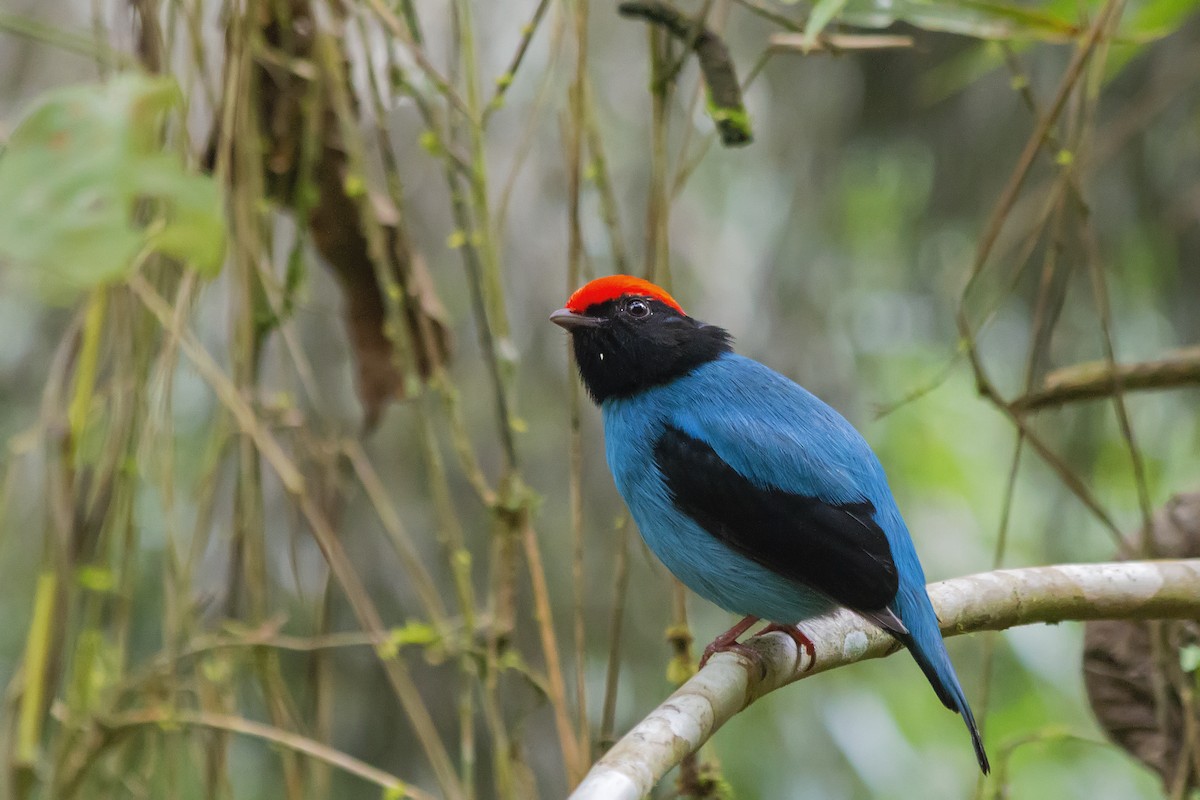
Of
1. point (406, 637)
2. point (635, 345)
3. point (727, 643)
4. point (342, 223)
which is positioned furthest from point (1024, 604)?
point (342, 223)

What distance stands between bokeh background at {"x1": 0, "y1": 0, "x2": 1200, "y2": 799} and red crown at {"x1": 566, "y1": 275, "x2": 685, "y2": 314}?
6 cm

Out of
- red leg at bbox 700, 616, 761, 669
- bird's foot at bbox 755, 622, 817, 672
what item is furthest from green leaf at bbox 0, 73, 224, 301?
bird's foot at bbox 755, 622, 817, 672

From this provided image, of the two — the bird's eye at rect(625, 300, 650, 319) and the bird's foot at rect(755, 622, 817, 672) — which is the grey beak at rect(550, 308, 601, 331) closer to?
the bird's eye at rect(625, 300, 650, 319)

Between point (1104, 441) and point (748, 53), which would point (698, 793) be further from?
point (748, 53)

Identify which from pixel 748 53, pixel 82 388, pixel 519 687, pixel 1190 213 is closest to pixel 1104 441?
pixel 1190 213

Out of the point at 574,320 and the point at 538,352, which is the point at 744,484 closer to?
the point at 574,320

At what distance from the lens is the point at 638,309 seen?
Answer: 339 cm

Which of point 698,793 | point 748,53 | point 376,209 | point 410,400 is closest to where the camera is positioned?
point 698,793

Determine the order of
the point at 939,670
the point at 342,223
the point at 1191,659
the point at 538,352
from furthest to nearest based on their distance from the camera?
the point at 538,352 → the point at 342,223 → the point at 1191,659 → the point at 939,670

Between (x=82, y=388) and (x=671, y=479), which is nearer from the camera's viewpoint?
(x=82, y=388)

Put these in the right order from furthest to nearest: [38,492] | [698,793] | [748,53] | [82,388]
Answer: [748,53] → [38,492] → [698,793] → [82,388]

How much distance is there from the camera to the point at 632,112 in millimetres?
5246

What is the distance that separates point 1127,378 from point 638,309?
159 cm

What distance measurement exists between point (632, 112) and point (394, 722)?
2694 mm
